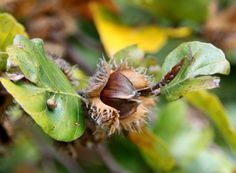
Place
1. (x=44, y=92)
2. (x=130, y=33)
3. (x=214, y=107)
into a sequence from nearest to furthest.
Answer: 1. (x=44, y=92)
2. (x=214, y=107)
3. (x=130, y=33)

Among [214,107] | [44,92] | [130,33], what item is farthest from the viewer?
[130,33]

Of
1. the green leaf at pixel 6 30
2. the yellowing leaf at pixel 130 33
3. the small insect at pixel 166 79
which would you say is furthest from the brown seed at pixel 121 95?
the yellowing leaf at pixel 130 33

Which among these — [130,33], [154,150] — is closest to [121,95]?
[154,150]

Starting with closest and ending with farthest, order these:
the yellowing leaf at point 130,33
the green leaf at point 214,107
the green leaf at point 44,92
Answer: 1. the green leaf at point 44,92
2. the green leaf at point 214,107
3. the yellowing leaf at point 130,33

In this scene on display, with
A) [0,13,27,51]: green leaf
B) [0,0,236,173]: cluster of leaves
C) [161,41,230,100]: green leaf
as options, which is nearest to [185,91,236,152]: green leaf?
[0,0,236,173]: cluster of leaves

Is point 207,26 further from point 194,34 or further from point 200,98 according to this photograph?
point 200,98

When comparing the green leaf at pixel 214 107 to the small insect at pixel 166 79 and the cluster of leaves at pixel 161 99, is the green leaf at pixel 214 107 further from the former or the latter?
the small insect at pixel 166 79

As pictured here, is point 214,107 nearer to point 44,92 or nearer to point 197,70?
point 197,70
